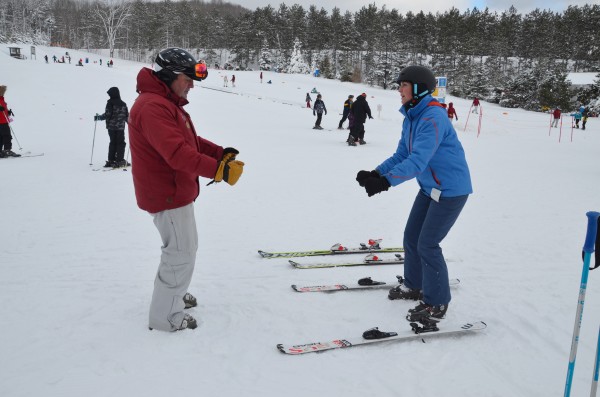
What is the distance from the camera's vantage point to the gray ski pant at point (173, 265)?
3084 millimetres

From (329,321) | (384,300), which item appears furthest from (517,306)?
(329,321)

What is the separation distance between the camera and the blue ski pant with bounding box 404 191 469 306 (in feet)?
11.3

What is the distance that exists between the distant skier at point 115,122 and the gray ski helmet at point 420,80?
8.37 meters

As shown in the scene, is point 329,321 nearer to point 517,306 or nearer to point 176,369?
point 176,369

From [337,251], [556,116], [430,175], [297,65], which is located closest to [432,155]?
[430,175]

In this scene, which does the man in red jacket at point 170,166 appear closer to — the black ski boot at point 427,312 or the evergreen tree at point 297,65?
the black ski boot at point 427,312

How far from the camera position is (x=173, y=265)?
315 centimetres

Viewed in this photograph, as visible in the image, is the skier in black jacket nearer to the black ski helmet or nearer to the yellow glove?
the black ski helmet

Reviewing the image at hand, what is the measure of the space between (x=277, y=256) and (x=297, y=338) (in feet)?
5.88

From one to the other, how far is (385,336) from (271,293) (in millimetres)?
1317

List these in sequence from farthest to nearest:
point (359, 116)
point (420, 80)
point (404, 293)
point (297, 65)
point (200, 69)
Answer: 1. point (297, 65)
2. point (359, 116)
3. point (404, 293)
4. point (420, 80)
5. point (200, 69)

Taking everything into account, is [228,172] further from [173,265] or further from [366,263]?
[366,263]

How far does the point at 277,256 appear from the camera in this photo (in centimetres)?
509

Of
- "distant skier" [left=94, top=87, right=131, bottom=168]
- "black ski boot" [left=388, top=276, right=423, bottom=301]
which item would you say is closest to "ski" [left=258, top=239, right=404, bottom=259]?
"black ski boot" [left=388, top=276, right=423, bottom=301]
